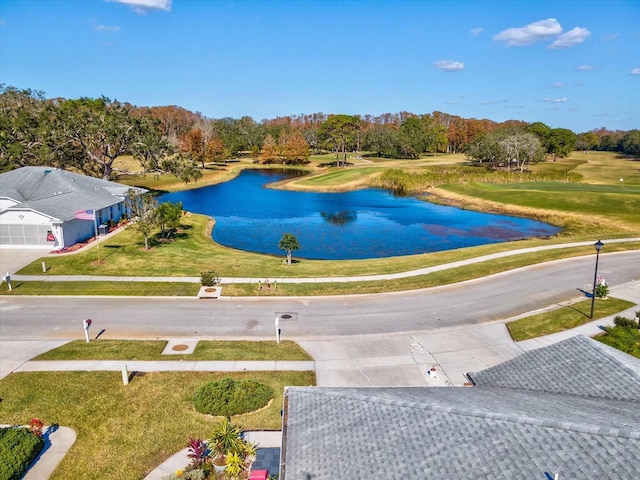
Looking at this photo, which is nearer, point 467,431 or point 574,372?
point 467,431

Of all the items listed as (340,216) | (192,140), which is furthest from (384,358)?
(192,140)

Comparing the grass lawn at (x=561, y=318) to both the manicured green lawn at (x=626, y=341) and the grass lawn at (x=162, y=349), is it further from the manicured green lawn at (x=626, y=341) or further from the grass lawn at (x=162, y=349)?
the grass lawn at (x=162, y=349)

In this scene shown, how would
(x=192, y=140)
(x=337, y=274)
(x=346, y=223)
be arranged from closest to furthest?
(x=337, y=274), (x=346, y=223), (x=192, y=140)

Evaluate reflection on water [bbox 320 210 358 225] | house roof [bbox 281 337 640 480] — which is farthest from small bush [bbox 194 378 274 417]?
reflection on water [bbox 320 210 358 225]

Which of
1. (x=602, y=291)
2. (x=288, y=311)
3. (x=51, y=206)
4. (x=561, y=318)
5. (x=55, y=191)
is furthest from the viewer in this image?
(x=55, y=191)

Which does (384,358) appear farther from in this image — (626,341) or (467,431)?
(467,431)

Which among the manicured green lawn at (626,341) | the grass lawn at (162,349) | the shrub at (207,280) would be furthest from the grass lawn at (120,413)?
the manicured green lawn at (626,341)

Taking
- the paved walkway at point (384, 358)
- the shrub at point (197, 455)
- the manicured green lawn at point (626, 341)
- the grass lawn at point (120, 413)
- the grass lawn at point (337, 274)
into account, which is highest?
the manicured green lawn at point (626, 341)

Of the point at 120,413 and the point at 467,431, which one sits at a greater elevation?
the point at 467,431
